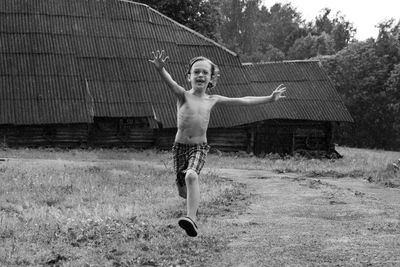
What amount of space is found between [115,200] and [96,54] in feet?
53.5

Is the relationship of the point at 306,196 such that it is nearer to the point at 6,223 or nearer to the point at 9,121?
the point at 6,223

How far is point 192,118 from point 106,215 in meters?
2.17

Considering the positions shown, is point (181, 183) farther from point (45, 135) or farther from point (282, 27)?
point (282, 27)

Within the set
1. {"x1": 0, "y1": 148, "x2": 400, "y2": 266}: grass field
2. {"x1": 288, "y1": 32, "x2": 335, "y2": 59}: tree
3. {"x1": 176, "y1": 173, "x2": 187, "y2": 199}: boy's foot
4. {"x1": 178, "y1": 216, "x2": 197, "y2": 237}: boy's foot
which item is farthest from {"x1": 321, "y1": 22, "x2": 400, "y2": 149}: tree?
{"x1": 178, "y1": 216, "x2": 197, "y2": 237}: boy's foot

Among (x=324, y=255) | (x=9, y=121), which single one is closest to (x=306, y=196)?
(x=324, y=255)

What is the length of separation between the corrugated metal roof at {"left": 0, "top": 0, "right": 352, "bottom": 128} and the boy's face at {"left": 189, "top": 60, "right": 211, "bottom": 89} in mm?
17295

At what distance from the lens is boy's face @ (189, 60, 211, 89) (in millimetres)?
6508

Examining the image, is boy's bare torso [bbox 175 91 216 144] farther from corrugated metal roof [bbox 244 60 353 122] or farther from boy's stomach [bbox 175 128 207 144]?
corrugated metal roof [bbox 244 60 353 122]

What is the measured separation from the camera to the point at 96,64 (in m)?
24.9

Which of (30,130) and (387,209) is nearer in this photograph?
(387,209)

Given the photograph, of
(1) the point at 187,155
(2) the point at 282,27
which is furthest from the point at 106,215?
(2) the point at 282,27

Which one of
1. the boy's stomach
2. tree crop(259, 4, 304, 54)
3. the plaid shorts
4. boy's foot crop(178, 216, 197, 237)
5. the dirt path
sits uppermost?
tree crop(259, 4, 304, 54)

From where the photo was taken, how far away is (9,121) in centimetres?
2248

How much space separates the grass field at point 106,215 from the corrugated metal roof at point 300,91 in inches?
415
